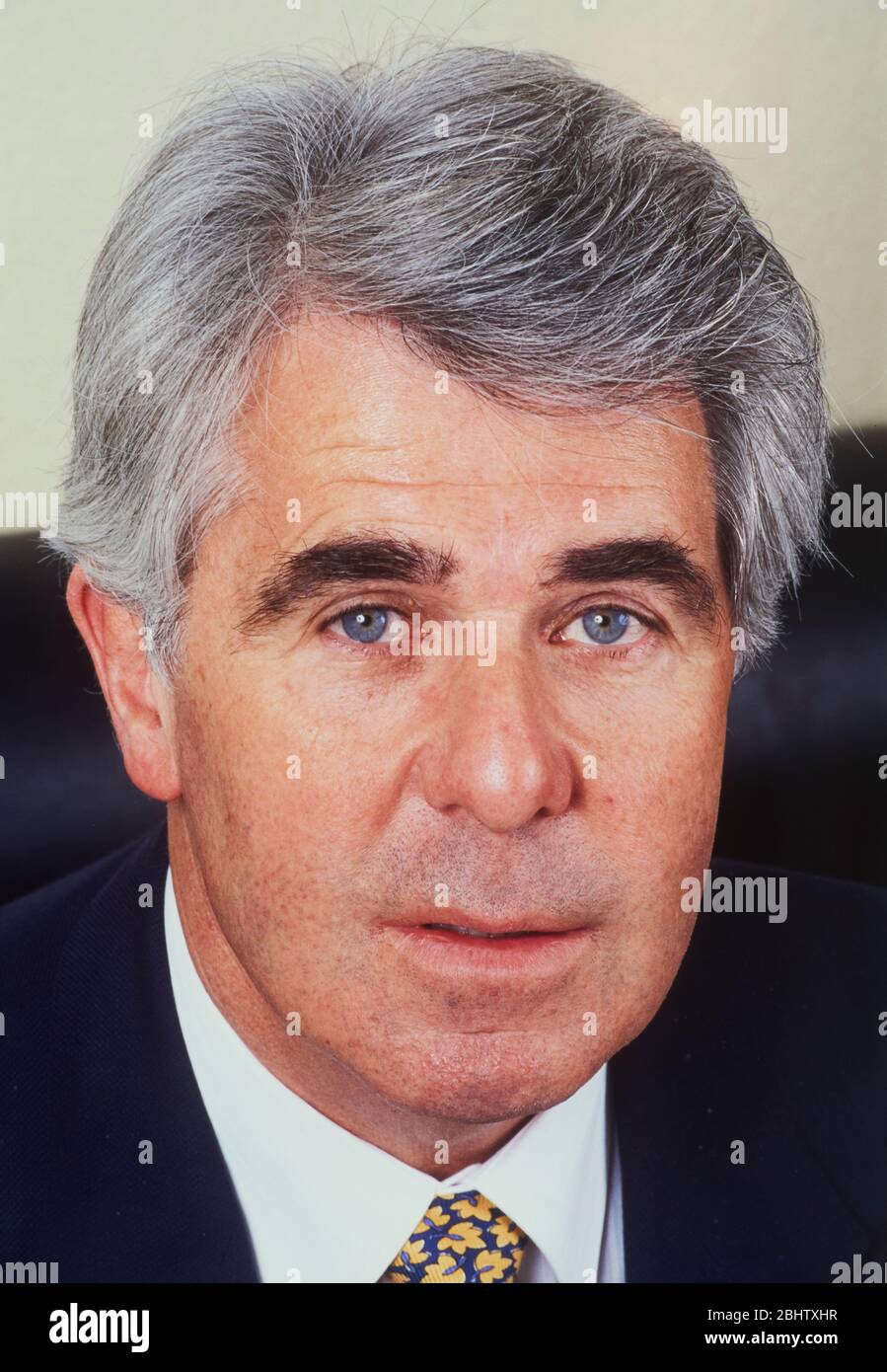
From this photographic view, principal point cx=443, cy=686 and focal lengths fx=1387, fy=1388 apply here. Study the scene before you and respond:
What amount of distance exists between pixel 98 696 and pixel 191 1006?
443mm

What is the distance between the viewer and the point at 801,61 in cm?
197

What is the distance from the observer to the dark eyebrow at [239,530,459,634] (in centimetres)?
155

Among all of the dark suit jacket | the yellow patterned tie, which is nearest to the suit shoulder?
the dark suit jacket

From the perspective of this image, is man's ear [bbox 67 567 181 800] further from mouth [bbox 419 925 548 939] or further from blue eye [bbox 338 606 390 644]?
mouth [bbox 419 925 548 939]

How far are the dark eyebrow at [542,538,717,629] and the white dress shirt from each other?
69cm

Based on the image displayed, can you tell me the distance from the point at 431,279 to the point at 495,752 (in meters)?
0.53

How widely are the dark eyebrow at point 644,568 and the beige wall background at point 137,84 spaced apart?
0.49m

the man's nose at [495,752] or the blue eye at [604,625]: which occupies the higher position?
the blue eye at [604,625]

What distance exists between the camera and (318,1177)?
1.77 meters

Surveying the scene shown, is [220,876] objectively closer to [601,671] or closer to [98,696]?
[98,696]

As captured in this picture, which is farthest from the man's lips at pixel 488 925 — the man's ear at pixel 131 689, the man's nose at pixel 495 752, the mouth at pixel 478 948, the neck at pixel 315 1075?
the man's ear at pixel 131 689

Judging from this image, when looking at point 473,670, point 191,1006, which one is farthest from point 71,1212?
point 473,670

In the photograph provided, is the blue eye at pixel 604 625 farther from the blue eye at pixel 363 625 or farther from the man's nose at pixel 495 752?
the blue eye at pixel 363 625

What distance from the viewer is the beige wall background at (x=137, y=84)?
1833 millimetres
